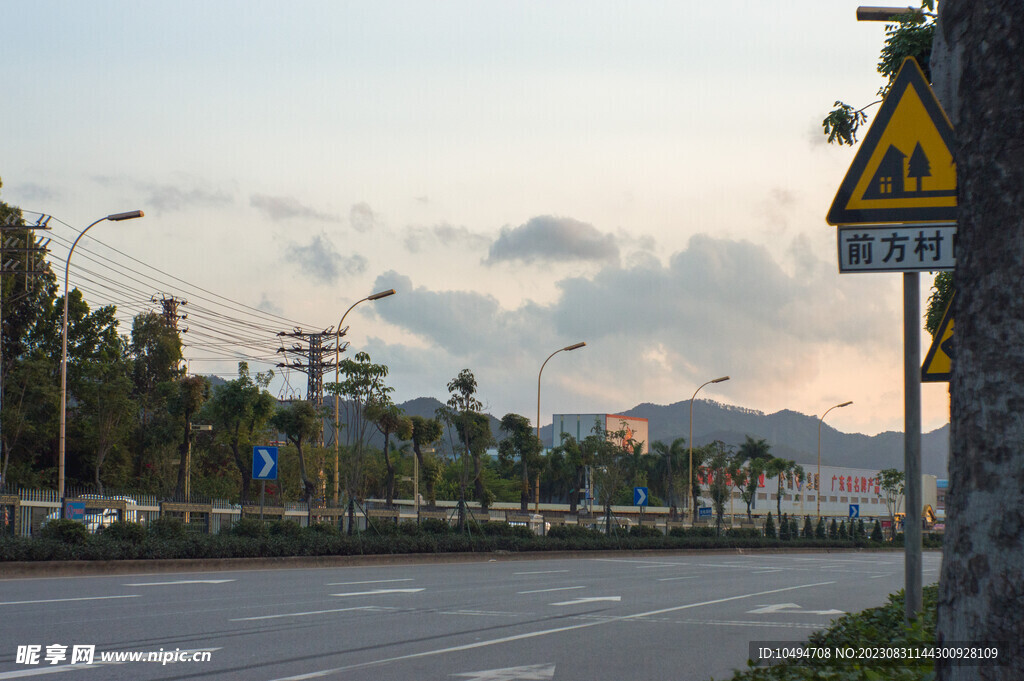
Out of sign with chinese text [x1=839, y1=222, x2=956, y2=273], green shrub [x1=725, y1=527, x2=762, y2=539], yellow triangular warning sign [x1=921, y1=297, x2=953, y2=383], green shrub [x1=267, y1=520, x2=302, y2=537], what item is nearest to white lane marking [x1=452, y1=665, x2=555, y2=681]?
yellow triangular warning sign [x1=921, y1=297, x2=953, y2=383]

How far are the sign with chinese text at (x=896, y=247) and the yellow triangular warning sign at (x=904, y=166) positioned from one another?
0.27ft

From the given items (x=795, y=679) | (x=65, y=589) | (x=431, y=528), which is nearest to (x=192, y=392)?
(x=431, y=528)

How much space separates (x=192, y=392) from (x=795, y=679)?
57.9 metres

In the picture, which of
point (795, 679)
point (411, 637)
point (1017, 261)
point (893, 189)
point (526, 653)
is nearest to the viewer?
point (1017, 261)

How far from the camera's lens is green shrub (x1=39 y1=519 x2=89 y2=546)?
21984 millimetres

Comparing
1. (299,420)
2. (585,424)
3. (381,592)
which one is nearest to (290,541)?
(381,592)

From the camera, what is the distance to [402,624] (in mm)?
12758

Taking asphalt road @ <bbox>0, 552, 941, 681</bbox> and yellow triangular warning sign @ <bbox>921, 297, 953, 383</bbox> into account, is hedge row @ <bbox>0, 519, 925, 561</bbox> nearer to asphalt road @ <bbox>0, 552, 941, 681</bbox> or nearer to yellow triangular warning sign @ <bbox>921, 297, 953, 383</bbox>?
asphalt road @ <bbox>0, 552, 941, 681</bbox>

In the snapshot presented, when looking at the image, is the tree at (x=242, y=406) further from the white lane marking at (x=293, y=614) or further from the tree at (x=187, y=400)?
the white lane marking at (x=293, y=614)

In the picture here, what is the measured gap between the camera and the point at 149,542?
75.4 feet

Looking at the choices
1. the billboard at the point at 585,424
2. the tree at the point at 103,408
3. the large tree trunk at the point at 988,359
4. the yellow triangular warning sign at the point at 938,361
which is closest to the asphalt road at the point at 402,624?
the yellow triangular warning sign at the point at 938,361

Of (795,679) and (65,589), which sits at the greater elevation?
(795,679)

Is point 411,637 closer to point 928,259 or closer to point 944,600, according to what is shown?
point 928,259

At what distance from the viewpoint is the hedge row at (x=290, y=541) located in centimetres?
2130
